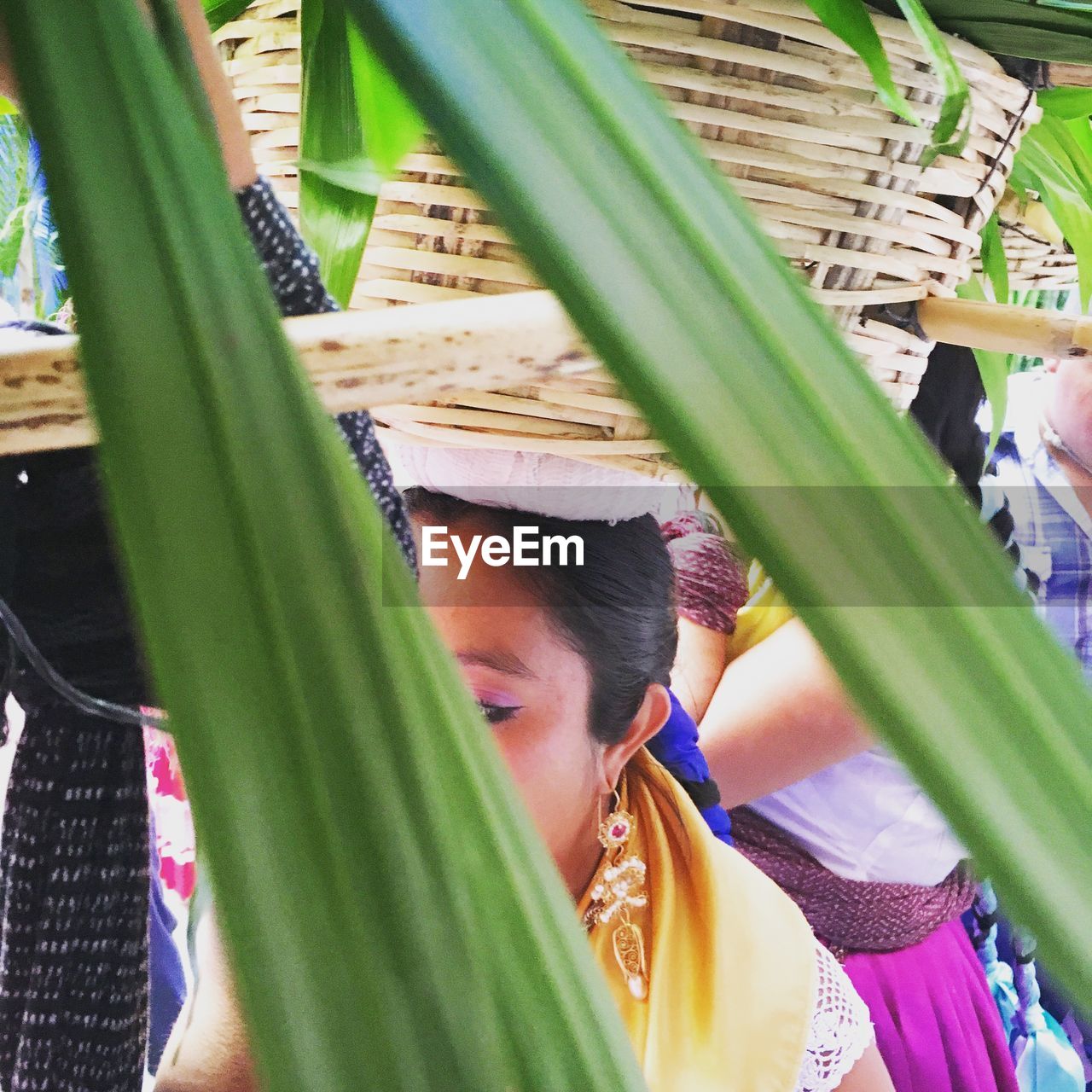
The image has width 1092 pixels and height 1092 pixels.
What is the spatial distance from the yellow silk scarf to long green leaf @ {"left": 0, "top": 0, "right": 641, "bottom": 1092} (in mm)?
536

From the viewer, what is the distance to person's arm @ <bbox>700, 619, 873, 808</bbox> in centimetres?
62

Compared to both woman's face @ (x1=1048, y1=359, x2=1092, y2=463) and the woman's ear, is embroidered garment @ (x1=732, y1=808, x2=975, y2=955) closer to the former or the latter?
the woman's ear

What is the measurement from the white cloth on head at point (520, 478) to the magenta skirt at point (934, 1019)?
53cm

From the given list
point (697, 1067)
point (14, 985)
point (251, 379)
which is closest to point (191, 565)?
point (251, 379)

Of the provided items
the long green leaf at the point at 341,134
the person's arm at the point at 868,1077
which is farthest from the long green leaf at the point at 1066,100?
the person's arm at the point at 868,1077

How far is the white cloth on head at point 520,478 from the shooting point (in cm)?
32

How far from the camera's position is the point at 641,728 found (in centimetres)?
64

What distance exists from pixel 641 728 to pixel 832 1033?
228 millimetres

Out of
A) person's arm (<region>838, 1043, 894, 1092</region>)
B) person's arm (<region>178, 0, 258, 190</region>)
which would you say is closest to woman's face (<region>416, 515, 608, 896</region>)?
person's arm (<region>838, 1043, 894, 1092</region>)

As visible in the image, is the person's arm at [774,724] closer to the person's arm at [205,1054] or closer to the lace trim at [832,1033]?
the lace trim at [832,1033]

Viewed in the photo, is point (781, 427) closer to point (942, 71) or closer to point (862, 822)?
point (942, 71)

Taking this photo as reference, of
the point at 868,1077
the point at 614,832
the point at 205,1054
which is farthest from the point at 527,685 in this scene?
the point at 868,1077

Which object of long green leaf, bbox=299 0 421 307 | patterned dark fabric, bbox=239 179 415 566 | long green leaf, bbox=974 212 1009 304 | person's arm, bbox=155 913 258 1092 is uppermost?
long green leaf, bbox=299 0 421 307

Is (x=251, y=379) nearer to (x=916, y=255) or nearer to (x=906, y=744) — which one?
(x=906, y=744)
